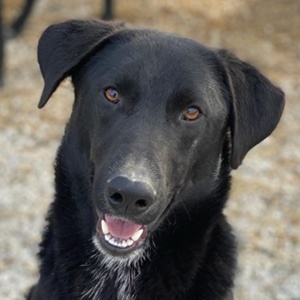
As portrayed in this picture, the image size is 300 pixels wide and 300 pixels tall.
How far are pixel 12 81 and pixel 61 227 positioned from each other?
13.6ft

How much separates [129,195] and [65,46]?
73 cm

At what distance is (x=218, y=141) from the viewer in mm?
2982

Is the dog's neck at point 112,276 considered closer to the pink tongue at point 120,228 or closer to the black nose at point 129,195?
the pink tongue at point 120,228

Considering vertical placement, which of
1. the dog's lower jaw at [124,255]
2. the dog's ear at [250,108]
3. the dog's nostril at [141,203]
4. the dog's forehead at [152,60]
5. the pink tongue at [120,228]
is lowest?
the dog's lower jaw at [124,255]

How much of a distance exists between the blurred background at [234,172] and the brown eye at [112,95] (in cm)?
194

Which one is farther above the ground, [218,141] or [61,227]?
[218,141]

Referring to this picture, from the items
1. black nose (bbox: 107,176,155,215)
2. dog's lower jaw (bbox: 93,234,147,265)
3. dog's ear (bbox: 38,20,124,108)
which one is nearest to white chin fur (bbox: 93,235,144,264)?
dog's lower jaw (bbox: 93,234,147,265)

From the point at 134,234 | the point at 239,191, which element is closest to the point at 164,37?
the point at 134,234

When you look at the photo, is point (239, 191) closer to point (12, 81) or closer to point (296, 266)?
point (296, 266)

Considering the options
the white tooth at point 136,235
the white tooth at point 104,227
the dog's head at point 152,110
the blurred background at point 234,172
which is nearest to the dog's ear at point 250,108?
the dog's head at point 152,110

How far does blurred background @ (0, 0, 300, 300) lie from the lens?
15.4 feet

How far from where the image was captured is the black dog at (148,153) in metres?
2.79

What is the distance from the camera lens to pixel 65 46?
9.60 ft

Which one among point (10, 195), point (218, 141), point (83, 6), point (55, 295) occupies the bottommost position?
point (83, 6)
